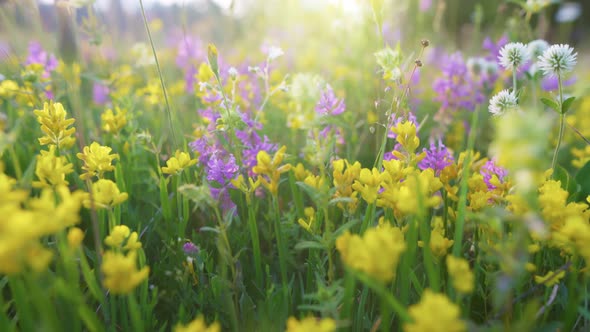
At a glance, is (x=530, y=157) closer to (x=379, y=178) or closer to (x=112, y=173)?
(x=379, y=178)

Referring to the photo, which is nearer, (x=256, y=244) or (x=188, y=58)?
(x=256, y=244)

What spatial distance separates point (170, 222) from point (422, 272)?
2.43 ft

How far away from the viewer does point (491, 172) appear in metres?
1.26

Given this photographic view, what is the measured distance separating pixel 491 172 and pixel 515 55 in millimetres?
392

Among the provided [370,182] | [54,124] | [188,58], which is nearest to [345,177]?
[370,182]

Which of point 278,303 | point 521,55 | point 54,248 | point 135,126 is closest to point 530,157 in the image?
point 278,303

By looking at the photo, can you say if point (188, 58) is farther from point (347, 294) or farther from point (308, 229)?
point (347, 294)

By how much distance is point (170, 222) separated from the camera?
132cm

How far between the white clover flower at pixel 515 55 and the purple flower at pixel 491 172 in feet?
1.11

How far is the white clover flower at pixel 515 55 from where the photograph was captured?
135 cm

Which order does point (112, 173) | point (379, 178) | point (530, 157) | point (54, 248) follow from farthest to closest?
point (112, 173) → point (54, 248) → point (379, 178) → point (530, 157)

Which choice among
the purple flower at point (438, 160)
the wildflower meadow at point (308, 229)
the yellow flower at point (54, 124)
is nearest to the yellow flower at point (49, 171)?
the wildflower meadow at point (308, 229)

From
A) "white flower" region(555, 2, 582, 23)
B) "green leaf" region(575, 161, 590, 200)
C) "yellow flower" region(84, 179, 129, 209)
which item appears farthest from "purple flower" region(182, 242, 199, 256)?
"white flower" region(555, 2, 582, 23)

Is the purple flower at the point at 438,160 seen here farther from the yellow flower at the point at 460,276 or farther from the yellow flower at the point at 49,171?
the yellow flower at the point at 49,171
